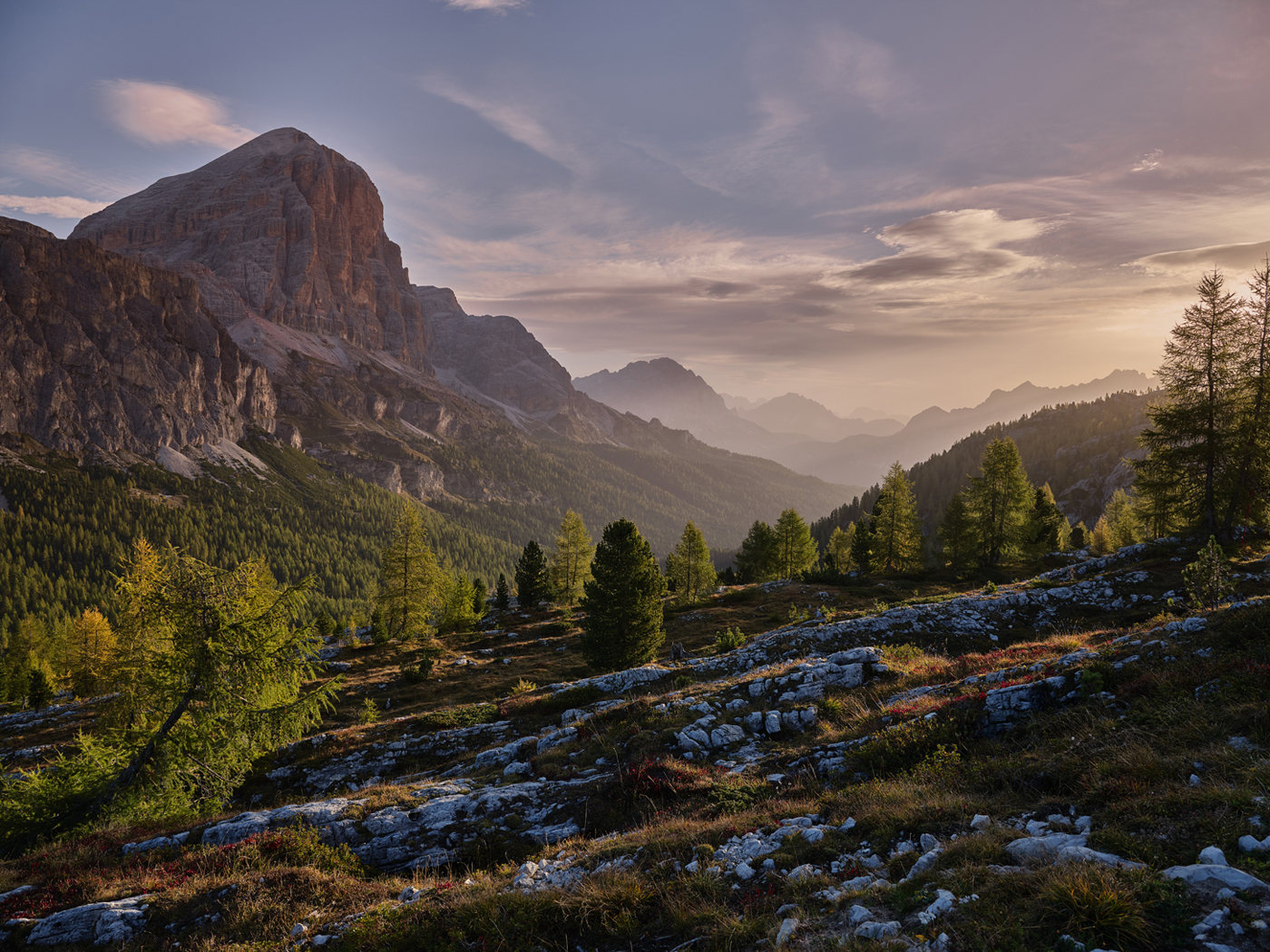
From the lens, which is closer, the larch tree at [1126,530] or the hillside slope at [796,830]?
the hillside slope at [796,830]

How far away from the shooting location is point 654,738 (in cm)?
1324

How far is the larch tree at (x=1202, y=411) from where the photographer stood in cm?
2561

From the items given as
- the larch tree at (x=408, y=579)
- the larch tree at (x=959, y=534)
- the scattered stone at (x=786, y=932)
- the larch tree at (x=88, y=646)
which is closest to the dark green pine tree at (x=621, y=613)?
the scattered stone at (x=786, y=932)

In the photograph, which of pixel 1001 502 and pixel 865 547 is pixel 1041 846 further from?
pixel 865 547

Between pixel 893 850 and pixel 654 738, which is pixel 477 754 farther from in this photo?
pixel 893 850

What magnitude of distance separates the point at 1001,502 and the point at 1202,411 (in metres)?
17.9

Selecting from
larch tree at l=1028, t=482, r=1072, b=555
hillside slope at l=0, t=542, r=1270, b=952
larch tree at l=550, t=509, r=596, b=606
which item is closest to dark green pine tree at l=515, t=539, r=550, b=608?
larch tree at l=550, t=509, r=596, b=606

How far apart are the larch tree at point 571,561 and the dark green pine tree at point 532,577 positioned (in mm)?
1788

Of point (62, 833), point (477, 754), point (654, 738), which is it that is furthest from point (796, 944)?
point (62, 833)

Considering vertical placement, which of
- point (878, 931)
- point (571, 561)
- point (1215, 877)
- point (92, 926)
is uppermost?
point (1215, 877)

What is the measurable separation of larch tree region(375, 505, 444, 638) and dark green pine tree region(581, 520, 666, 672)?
79.4 ft

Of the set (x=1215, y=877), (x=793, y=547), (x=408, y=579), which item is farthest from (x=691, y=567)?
(x=1215, y=877)

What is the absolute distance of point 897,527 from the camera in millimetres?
49594

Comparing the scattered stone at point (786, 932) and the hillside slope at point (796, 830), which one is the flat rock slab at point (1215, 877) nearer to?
the hillside slope at point (796, 830)
